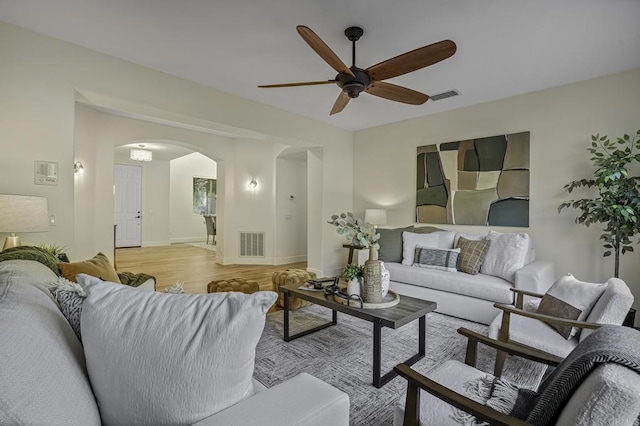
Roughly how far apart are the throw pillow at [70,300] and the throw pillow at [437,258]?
11.6 feet

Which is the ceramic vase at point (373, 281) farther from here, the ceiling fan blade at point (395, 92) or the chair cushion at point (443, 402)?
the ceiling fan blade at point (395, 92)

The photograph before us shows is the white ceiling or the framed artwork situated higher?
the white ceiling

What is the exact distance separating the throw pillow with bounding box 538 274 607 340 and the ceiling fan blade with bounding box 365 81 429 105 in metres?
1.90

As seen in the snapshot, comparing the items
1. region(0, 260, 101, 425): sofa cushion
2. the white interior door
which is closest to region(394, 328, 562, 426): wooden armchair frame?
region(0, 260, 101, 425): sofa cushion

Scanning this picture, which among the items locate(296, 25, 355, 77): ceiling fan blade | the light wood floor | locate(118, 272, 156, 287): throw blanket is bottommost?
the light wood floor

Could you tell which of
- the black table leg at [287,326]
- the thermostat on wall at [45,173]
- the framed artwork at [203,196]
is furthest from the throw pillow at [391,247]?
the framed artwork at [203,196]

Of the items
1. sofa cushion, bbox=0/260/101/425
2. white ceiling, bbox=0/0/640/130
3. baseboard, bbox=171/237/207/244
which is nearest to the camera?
sofa cushion, bbox=0/260/101/425

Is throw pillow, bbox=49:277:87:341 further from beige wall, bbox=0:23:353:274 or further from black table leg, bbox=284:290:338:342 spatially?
beige wall, bbox=0:23:353:274

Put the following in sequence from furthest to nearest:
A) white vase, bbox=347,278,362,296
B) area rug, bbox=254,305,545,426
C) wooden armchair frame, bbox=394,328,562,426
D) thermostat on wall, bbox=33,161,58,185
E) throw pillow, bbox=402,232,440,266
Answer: throw pillow, bbox=402,232,440,266 < thermostat on wall, bbox=33,161,58,185 < white vase, bbox=347,278,362,296 < area rug, bbox=254,305,545,426 < wooden armchair frame, bbox=394,328,562,426

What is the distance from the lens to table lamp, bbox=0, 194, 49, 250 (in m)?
2.16

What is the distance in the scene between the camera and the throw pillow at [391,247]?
4.17 m

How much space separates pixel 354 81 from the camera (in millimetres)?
2508

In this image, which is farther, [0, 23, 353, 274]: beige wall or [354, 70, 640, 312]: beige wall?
[354, 70, 640, 312]: beige wall

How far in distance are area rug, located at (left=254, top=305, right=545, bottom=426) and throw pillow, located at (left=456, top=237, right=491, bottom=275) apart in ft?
2.00
